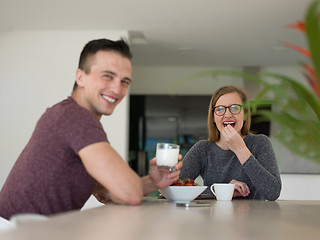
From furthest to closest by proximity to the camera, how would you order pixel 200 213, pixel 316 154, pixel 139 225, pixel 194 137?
pixel 194 137, pixel 200 213, pixel 139 225, pixel 316 154

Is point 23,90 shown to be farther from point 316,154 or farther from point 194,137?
point 316,154

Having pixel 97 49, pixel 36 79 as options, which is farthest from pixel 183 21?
pixel 97 49

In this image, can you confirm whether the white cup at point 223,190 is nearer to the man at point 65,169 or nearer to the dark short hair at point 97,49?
the man at point 65,169

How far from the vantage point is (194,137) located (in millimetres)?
8703

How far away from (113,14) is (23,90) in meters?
1.84

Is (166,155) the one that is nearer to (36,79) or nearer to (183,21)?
(183,21)

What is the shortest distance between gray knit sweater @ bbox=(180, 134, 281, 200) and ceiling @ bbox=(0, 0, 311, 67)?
2.50 m

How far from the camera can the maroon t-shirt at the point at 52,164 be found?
147 centimetres

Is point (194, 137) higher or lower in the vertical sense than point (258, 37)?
lower

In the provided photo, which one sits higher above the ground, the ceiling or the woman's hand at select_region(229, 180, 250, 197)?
the ceiling

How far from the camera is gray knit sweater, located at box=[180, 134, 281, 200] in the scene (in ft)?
7.04

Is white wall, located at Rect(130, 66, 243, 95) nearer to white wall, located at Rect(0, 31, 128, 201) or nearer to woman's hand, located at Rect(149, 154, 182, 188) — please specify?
white wall, located at Rect(0, 31, 128, 201)

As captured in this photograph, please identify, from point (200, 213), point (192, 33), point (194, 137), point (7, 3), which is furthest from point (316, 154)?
point (194, 137)

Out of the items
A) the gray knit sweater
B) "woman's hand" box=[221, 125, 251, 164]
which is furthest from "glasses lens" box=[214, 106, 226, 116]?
"woman's hand" box=[221, 125, 251, 164]
